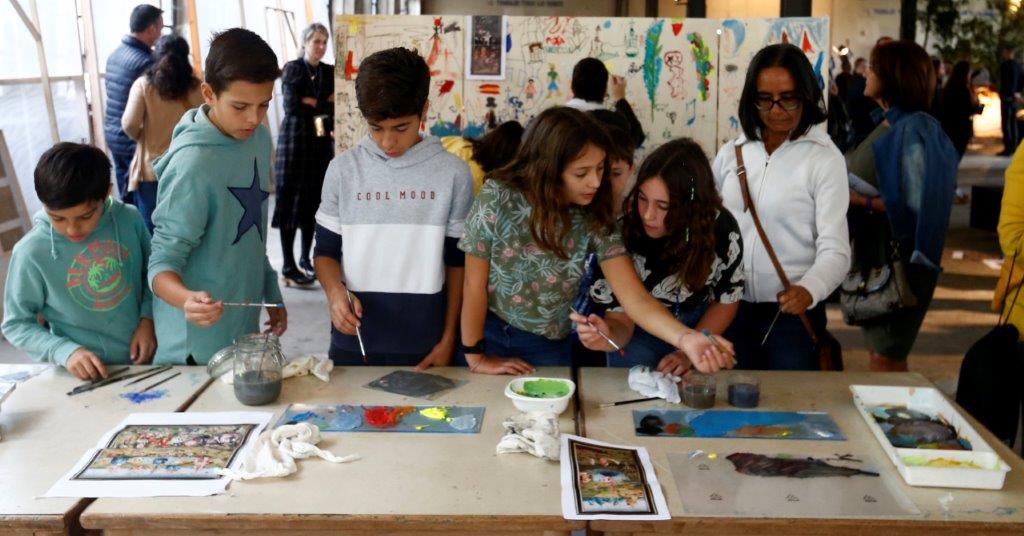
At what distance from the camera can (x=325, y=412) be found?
199cm

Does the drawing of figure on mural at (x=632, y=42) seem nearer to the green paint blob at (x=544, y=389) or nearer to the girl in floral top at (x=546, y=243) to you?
the girl in floral top at (x=546, y=243)

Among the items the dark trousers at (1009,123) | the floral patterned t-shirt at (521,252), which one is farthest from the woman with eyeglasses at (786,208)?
the dark trousers at (1009,123)

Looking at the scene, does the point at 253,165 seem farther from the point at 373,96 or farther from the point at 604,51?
the point at 604,51

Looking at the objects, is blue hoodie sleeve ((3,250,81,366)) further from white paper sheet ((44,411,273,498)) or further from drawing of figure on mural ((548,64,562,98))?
drawing of figure on mural ((548,64,562,98))

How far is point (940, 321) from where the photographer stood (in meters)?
5.19

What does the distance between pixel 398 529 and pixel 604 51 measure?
3361 millimetres

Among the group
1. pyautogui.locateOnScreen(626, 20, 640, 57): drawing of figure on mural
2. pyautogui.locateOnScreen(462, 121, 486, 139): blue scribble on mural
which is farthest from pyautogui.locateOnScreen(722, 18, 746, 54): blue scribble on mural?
pyautogui.locateOnScreen(462, 121, 486, 139): blue scribble on mural

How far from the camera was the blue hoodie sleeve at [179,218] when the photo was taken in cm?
220

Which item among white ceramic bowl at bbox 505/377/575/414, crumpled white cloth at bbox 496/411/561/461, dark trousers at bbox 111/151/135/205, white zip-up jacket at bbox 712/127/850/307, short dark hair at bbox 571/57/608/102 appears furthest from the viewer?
dark trousers at bbox 111/151/135/205

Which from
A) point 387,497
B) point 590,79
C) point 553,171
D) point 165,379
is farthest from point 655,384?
point 590,79

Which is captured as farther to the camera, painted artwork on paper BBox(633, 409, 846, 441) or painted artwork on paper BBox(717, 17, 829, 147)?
painted artwork on paper BBox(717, 17, 829, 147)

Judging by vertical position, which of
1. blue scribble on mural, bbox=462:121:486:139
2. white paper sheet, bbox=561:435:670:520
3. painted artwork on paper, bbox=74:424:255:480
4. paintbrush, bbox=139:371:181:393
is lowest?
white paper sheet, bbox=561:435:670:520

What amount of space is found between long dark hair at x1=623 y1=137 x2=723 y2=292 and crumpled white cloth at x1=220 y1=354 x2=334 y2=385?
834 mm

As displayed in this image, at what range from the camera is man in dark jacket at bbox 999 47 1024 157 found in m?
9.53
